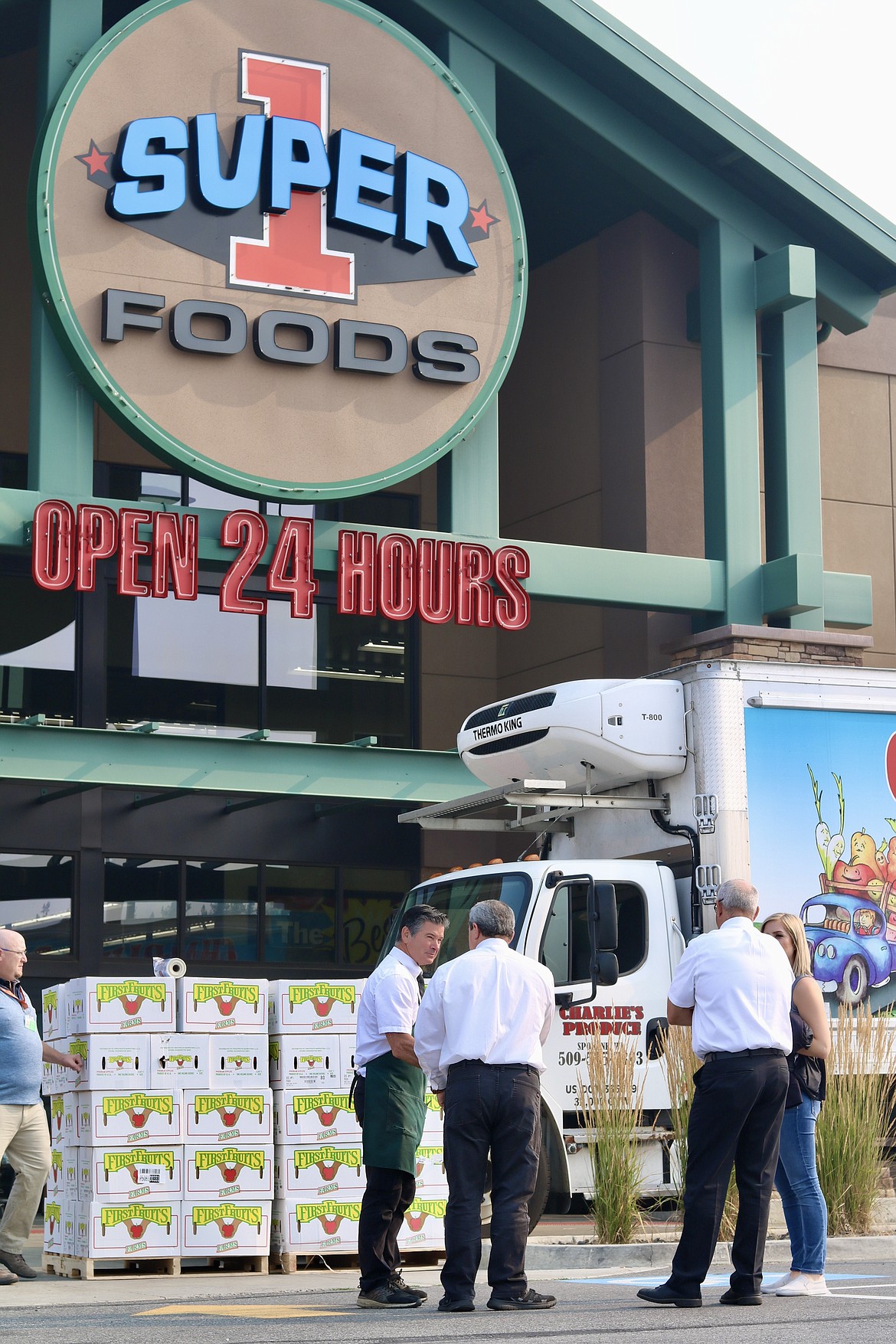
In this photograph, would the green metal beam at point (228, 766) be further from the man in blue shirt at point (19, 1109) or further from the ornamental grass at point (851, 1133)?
the ornamental grass at point (851, 1133)

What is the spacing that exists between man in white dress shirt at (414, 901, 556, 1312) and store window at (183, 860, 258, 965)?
1280 centimetres

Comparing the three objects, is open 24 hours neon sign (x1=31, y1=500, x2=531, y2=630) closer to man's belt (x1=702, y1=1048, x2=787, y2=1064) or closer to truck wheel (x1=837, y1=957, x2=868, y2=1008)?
truck wheel (x1=837, y1=957, x2=868, y2=1008)

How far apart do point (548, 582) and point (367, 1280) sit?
1063cm

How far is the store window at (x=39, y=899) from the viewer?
2006 centimetres

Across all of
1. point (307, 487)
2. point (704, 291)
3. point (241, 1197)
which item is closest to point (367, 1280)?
point (241, 1197)

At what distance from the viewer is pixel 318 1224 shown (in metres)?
10.9

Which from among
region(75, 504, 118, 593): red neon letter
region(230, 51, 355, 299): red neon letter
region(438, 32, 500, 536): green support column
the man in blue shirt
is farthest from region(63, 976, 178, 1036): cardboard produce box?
region(230, 51, 355, 299): red neon letter

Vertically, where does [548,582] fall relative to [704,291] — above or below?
below

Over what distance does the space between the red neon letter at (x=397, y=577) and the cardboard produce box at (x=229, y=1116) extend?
23.6 ft

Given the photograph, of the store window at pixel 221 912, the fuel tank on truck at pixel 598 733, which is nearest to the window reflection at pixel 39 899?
the store window at pixel 221 912

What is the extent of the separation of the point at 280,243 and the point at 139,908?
7587mm

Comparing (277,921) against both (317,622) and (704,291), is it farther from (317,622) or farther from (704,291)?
(704,291)

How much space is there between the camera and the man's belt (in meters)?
8.27

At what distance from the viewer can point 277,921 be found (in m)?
21.5
